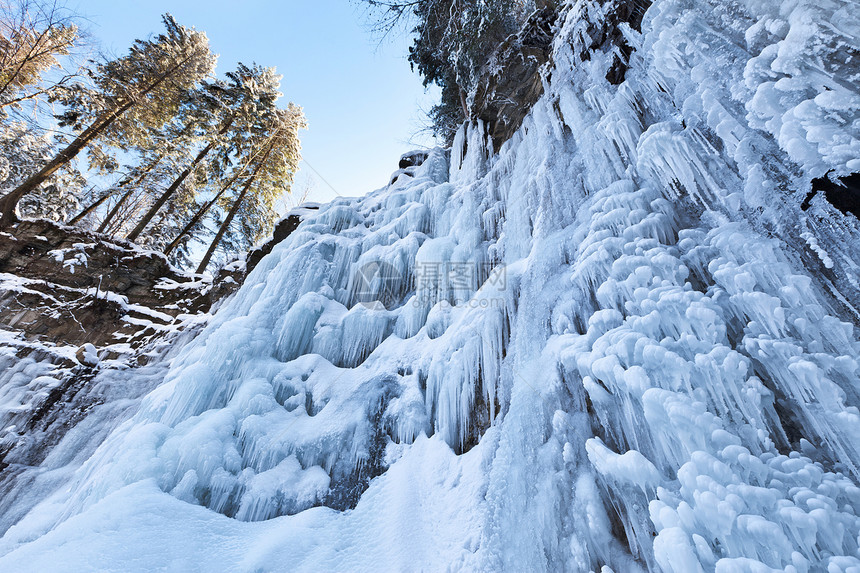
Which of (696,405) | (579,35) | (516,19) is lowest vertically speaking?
(696,405)

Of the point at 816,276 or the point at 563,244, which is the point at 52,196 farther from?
the point at 816,276

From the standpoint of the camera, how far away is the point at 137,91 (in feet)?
33.9

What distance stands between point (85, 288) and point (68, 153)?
4045 mm

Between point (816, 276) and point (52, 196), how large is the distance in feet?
54.9

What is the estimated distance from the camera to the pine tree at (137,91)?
9.62 m

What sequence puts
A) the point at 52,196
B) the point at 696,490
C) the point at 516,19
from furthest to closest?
the point at 52,196
the point at 516,19
the point at 696,490

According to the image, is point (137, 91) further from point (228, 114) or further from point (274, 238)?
point (274, 238)

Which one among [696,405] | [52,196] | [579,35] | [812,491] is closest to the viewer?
[812,491]

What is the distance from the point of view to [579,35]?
496 cm

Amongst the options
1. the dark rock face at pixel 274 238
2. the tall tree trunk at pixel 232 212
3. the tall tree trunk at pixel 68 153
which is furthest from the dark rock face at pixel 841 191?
the tall tree trunk at pixel 68 153

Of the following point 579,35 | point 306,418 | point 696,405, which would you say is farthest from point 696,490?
point 579,35

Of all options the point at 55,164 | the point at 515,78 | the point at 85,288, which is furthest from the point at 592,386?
the point at 55,164

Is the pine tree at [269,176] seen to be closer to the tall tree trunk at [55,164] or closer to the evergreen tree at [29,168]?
the tall tree trunk at [55,164]

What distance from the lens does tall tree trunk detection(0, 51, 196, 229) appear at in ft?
25.7
